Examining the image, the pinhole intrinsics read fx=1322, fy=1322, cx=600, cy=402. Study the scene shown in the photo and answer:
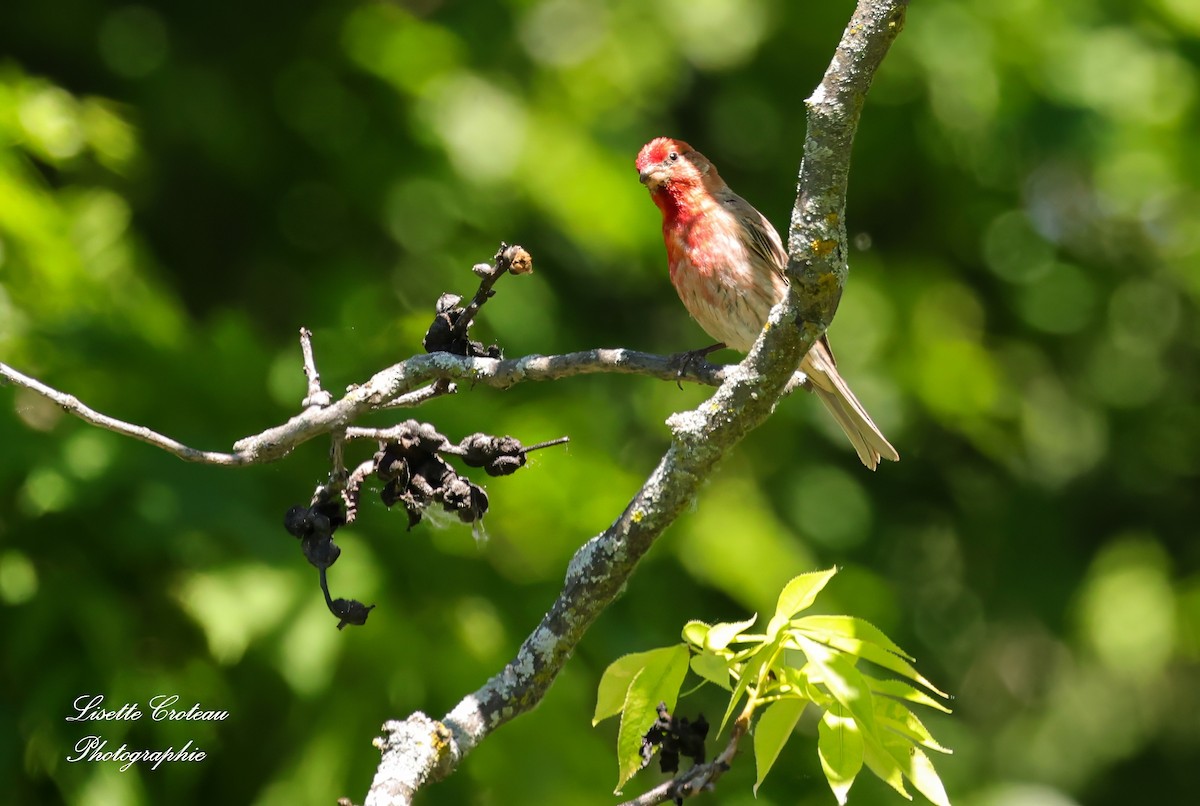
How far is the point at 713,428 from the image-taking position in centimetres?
226

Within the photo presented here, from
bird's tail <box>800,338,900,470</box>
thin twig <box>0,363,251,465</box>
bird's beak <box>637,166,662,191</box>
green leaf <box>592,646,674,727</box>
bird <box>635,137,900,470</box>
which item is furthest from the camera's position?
bird's beak <box>637,166,662,191</box>

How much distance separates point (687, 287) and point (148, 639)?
2273 millimetres

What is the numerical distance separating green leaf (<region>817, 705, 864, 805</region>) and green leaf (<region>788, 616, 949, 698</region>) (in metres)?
0.09

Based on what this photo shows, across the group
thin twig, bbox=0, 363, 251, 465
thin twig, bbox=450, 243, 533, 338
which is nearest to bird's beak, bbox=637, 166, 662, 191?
thin twig, bbox=450, 243, 533, 338

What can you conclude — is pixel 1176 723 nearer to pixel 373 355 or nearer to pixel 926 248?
pixel 926 248

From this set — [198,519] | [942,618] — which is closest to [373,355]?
[198,519]

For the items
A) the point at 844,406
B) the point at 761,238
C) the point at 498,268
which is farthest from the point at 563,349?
the point at 498,268

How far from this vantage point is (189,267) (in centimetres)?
621

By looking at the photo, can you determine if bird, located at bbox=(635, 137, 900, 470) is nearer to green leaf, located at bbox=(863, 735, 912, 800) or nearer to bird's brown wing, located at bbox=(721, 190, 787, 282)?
bird's brown wing, located at bbox=(721, 190, 787, 282)

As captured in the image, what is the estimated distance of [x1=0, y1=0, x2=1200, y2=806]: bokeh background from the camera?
4.21 m

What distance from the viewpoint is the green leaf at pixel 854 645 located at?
204 centimetres

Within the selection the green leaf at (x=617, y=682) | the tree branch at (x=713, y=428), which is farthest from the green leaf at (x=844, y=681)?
the tree branch at (x=713, y=428)

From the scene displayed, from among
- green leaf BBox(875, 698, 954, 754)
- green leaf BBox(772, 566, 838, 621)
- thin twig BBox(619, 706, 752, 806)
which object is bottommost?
thin twig BBox(619, 706, 752, 806)

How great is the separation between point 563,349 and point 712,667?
11.4 feet
